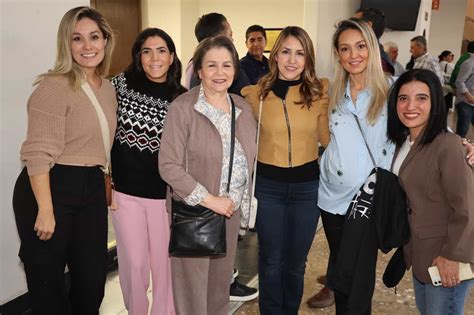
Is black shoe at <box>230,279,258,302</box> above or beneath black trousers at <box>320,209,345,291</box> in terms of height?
beneath

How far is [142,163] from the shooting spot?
7.19ft

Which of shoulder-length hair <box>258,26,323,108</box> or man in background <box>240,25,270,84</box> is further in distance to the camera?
man in background <box>240,25,270,84</box>

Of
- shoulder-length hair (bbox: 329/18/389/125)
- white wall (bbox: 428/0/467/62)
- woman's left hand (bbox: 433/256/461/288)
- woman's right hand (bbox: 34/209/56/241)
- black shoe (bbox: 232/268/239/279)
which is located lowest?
black shoe (bbox: 232/268/239/279)

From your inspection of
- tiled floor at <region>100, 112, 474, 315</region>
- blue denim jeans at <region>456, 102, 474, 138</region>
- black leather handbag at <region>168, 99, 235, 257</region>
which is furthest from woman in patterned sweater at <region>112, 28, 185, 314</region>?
blue denim jeans at <region>456, 102, 474, 138</region>

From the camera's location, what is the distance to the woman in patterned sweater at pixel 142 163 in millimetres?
2168

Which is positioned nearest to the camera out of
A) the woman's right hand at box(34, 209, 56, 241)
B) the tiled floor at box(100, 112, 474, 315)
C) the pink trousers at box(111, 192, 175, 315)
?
the woman's right hand at box(34, 209, 56, 241)

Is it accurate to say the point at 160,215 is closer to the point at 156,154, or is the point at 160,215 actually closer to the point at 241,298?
the point at 156,154

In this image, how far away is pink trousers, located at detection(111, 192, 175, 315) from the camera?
2277 millimetres

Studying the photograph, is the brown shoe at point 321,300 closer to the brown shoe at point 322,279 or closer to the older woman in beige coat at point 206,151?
the brown shoe at point 322,279

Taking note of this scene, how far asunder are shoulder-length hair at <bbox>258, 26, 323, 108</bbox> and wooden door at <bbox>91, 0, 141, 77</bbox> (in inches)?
146

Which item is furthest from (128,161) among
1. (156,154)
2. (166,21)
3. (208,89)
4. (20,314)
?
(166,21)

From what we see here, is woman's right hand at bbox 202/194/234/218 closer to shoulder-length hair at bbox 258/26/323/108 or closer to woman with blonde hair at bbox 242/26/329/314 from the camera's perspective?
woman with blonde hair at bbox 242/26/329/314

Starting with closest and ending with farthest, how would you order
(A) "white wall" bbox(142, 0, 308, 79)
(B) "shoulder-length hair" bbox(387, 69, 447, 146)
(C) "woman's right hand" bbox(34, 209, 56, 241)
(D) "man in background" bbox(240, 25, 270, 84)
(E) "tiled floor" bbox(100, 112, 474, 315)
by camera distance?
1. (B) "shoulder-length hair" bbox(387, 69, 447, 146)
2. (C) "woman's right hand" bbox(34, 209, 56, 241)
3. (E) "tiled floor" bbox(100, 112, 474, 315)
4. (D) "man in background" bbox(240, 25, 270, 84)
5. (A) "white wall" bbox(142, 0, 308, 79)

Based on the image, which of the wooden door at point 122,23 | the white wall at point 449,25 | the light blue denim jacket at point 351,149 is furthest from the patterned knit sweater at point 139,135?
the white wall at point 449,25
